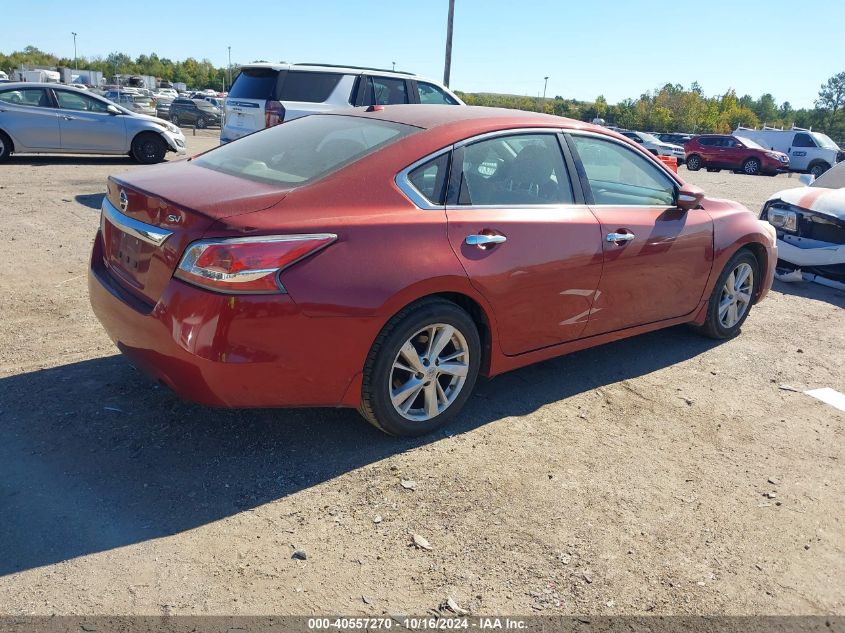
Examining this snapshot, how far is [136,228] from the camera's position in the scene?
3.38 meters

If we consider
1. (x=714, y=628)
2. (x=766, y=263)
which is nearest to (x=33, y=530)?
(x=714, y=628)

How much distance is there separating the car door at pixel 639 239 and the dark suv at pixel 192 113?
33797mm

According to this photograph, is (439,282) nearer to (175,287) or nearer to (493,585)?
(175,287)

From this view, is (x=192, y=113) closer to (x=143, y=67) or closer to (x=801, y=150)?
(x=801, y=150)

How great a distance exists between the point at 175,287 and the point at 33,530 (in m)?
1.09

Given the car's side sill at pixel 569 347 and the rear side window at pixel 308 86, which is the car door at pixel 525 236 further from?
the rear side window at pixel 308 86

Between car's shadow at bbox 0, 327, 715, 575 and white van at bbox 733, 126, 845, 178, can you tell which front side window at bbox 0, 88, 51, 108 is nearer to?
car's shadow at bbox 0, 327, 715, 575

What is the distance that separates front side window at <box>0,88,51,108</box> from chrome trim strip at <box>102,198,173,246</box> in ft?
36.7

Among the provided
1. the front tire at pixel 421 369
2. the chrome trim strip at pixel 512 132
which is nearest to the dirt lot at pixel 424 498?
the front tire at pixel 421 369

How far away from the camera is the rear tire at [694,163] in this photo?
30.2m

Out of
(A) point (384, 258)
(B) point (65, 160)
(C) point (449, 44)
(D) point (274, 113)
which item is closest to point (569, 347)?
(A) point (384, 258)

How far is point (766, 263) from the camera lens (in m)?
5.72

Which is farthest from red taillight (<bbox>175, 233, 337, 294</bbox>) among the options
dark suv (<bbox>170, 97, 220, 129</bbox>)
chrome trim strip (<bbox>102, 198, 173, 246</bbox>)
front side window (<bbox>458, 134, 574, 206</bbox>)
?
dark suv (<bbox>170, 97, 220, 129</bbox>)

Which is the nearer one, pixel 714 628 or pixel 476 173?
pixel 714 628
